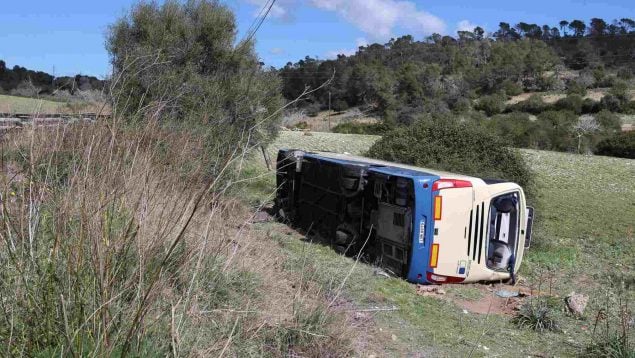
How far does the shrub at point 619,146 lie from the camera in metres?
47.2

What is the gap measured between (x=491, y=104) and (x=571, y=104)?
8.61 m

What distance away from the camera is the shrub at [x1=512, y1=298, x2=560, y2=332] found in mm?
8164

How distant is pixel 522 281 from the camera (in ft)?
37.4

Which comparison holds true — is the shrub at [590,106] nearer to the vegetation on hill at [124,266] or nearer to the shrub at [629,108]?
the shrub at [629,108]

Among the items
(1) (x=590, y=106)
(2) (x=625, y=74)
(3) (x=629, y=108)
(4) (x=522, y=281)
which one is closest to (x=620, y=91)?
(3) (x=629, y=108)

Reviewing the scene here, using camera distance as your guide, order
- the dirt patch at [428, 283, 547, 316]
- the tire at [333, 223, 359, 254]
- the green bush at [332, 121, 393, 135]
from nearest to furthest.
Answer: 1. the dirt patch at [428, 283, 547, 316]
2. the tire at [333, 223, 359, 254]
3. the green bush at [332, 121, 393, 135]

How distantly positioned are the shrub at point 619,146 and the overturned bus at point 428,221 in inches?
1561

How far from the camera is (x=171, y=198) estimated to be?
180 inches

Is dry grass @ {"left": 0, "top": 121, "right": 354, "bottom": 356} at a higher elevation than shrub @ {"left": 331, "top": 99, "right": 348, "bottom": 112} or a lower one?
lower

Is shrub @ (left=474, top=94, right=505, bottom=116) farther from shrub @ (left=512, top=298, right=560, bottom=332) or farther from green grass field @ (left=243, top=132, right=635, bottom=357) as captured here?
shrub @ (left=512, top=298, right=560, bottom=332)

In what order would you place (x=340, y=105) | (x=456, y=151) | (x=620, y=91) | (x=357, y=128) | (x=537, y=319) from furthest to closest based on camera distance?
(x=620, y=91)
(x=340, y=105)
(x=357, y=128)
(x=456, y=151)
(x=537, y=319)

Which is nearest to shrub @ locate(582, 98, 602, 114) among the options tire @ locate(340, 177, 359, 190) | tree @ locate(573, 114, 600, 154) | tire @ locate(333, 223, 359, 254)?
tree @ locate(573, 114, 600, 154)

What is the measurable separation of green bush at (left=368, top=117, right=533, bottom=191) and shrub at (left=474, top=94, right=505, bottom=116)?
60.1m

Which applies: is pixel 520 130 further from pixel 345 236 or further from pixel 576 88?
pixel 345 236
